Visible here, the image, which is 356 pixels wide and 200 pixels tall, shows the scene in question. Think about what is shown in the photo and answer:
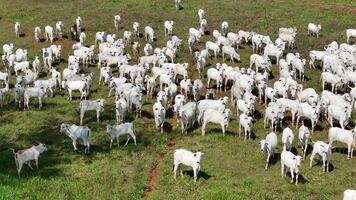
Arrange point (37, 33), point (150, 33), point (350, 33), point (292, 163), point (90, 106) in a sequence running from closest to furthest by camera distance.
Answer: point (292, 163) < point (90, 106) < point (350, 33) < point (150, 33) < point (37, 33)

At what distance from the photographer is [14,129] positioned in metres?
33.1

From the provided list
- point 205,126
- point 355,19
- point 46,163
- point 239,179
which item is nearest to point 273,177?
point 239,179

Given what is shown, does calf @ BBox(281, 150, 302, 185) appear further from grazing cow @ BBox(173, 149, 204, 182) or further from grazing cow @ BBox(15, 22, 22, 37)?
grazing cow @ BBox(15, 22, 22, 37)

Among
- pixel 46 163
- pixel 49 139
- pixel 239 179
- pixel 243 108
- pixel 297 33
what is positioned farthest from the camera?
pixel 297 33

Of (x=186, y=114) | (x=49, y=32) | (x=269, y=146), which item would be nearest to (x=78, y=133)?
(x=186, y=114)

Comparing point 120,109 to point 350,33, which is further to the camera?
point 350,33

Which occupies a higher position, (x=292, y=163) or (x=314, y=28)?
(x=314, y=28)

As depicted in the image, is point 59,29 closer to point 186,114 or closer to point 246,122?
point 186,114

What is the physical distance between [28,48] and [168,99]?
61.9 feet

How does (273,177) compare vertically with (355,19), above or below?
below

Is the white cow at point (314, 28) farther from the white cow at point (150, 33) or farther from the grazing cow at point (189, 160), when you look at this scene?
the grazing cow at point (189, 160)

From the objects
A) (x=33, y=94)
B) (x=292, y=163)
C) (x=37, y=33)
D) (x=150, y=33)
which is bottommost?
(x=292, y=163)

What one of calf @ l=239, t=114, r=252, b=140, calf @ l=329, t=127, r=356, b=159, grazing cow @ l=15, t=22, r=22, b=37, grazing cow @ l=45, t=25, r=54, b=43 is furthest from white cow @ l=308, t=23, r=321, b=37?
grazing cow @ l=15, t=22, r=22, b=37

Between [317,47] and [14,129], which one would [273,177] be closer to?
[14,129]
